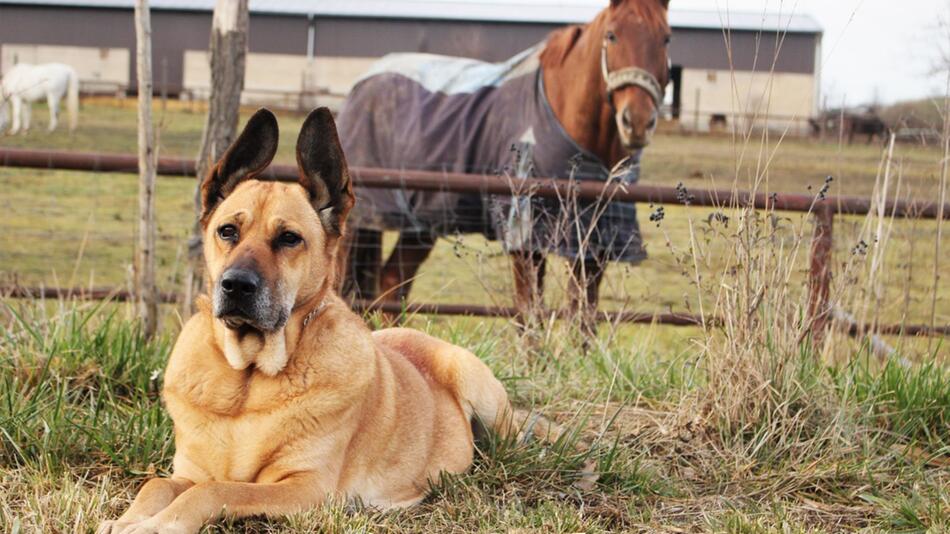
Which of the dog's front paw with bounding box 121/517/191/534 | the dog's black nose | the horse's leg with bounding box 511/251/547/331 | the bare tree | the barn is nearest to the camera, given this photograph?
the dog's front paw with bounding box 121/517/191/534

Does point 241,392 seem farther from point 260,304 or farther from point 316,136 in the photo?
point 316,136

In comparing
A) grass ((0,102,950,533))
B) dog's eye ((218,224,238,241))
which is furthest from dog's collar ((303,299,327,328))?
grass ((0,102,950,533))

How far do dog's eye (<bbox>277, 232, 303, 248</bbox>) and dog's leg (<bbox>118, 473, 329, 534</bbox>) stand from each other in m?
0.71

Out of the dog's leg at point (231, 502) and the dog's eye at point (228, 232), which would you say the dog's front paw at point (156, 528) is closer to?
the dog's leg at point (231, 502)

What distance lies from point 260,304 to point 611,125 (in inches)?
160

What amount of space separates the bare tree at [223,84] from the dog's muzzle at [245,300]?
314cm

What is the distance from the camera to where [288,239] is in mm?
3291

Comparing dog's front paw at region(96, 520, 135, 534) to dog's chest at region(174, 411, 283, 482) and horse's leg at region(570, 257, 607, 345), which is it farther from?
horse's leg at region(570, 257, 607, 345)

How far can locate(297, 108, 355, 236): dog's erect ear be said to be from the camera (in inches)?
138

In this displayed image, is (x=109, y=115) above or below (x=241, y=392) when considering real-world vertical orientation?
above

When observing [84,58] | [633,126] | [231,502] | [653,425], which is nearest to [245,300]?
[231,502]

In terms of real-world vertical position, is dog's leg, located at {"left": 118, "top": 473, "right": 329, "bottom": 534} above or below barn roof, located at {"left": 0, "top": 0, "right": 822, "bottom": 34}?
below

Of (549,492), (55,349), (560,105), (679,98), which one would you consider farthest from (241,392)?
(679,98)

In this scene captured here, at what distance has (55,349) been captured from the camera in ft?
14.5
